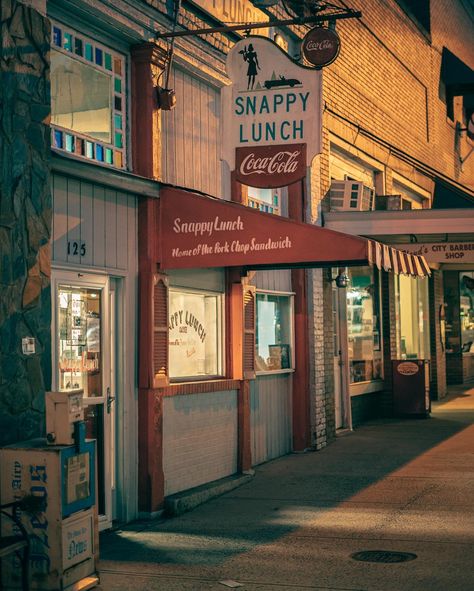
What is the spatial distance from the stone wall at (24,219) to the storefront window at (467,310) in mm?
20083

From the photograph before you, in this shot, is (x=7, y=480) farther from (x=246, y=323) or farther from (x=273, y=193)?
(x=273, y=193)

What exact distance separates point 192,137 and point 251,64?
3.61ft

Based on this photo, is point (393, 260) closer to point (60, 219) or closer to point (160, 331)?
point (160, 331)

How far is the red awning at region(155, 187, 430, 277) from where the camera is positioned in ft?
31.4

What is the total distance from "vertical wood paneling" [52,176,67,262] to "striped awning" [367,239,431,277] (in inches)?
111

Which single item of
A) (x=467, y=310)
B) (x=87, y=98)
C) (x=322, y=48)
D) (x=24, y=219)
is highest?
(x=322, y=48)

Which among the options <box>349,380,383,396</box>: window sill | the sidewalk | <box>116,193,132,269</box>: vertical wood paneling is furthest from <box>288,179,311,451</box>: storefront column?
<box>116,193,132,269</box>: vertical wood paneling

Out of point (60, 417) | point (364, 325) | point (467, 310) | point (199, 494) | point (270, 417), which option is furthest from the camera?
point (467, 310)

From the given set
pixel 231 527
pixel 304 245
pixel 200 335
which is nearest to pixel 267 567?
pixel 231 527

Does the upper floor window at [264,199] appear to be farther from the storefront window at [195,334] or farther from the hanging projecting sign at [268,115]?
Result: the hanging projecting sign at [268,115]

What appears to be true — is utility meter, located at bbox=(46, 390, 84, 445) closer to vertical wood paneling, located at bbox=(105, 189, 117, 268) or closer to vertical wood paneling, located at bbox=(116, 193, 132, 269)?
vertical wood paneling, located at bbox=(105, 189, 117, 268)

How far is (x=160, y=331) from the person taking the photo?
396 inches

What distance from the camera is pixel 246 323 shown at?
12180 mm

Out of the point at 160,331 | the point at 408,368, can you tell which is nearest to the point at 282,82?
the point at 160,331
